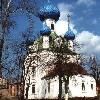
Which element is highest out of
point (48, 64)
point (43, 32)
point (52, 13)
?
point (52, 13)

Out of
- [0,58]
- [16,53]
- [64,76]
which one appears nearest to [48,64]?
[64,76]

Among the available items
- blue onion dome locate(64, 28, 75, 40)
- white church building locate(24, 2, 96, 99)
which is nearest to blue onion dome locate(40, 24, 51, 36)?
white church building locate(24, 2, 96, 99)

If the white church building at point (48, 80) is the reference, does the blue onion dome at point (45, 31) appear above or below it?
above

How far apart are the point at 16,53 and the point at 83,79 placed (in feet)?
74.4

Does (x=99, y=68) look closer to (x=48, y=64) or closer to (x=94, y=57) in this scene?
(x=94, y=57)

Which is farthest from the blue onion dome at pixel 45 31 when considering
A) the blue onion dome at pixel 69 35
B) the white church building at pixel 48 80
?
the blue onion dome at pixel 69 35

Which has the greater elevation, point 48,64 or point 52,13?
point 52,13

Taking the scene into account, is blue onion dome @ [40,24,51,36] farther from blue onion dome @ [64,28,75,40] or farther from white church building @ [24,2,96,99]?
blue onion dome @ [64,28,75,40]

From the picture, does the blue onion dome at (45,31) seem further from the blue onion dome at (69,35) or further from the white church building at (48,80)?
the blue onion dome at (69,35)

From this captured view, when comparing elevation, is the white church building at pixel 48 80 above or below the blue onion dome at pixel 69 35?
below

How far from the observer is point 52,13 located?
66.8 metres

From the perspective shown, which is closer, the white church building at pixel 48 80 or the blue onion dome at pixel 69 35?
the white church building at pixel 48 80

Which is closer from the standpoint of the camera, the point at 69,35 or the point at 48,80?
the point at 48,80

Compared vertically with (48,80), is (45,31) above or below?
above
